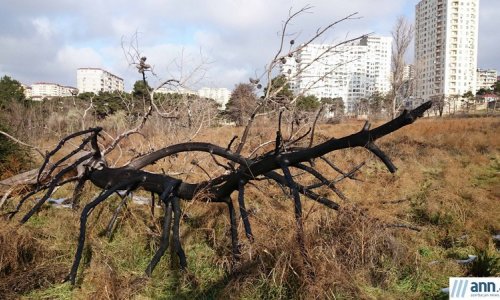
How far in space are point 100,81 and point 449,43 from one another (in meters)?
90.6

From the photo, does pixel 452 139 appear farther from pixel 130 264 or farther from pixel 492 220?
pixel 130 264

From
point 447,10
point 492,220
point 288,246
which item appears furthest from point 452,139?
point 447,10

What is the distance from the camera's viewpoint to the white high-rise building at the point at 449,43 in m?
86.8

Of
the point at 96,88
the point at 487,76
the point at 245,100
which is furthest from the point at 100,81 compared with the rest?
the point at 487,76

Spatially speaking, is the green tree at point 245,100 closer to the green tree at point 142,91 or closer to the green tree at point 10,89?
the green tree at point 142,91

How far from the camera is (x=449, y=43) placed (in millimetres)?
87188

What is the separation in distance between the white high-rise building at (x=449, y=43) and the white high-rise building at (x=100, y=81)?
2873 inches

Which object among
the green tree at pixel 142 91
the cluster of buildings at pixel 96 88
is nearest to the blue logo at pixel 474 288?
the green tree at pixel 142 91

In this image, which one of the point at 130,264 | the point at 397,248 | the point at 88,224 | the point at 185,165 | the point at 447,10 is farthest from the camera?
the point at 447,10

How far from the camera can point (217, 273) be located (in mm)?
3502

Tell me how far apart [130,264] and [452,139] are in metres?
14.0

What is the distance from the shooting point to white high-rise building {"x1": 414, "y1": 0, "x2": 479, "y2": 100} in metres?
86.8

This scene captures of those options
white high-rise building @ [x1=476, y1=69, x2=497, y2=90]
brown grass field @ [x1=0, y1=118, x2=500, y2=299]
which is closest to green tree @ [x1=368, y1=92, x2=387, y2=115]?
brown grass field @ [x1=0, y1=118, x2=500, y2=299]

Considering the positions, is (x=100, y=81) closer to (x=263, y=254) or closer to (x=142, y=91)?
(x=142, y=91)
